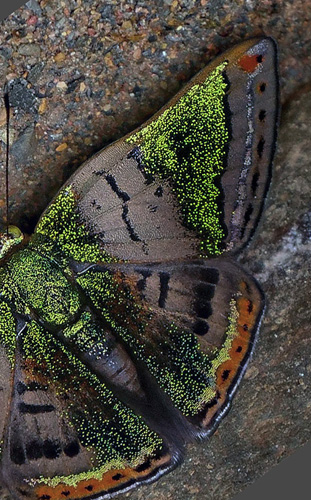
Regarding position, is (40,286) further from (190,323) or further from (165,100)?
(165,100)

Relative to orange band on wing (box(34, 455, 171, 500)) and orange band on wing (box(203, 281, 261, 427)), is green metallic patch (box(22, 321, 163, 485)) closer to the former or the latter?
orange band on wing (box(34, 455, 171, 500))

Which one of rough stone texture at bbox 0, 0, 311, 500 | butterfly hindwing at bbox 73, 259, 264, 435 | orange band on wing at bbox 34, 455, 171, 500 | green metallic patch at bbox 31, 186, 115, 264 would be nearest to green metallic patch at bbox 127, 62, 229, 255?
butterfly hindwing at bbox 73, 259, 264, 435

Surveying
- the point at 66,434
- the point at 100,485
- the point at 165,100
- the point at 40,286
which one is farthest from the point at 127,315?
the point at 165,100

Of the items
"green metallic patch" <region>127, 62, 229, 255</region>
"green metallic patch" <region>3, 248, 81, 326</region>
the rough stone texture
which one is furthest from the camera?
the rough stone texture

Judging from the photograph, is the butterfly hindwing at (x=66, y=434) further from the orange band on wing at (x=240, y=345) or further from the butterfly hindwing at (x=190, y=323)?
the orange band on wing at (x=240, y=345)

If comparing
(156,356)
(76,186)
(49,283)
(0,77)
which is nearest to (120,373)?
(156,356)

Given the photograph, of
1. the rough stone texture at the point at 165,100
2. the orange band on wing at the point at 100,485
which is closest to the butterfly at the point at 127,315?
the orange band on wing at the point at 100,485
